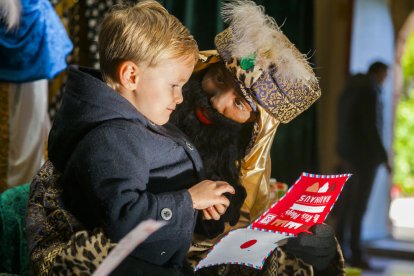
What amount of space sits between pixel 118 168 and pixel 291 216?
247mm

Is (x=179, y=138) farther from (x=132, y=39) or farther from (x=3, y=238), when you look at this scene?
(x=3, y=238)

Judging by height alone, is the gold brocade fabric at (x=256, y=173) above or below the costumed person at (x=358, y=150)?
above

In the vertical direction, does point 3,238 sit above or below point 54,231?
below

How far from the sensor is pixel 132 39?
31.3 inches

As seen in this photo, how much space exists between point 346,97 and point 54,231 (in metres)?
2.78

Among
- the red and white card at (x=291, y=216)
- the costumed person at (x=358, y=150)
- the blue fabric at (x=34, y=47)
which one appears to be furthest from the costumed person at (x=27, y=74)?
the costumed person at (x=358, y=150)

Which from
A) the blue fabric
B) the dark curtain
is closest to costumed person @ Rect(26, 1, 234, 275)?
the dark curtain

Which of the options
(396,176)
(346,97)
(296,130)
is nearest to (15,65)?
(296,130)

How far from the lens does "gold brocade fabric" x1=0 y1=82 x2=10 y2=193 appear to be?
190 centimetres

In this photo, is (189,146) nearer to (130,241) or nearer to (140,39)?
(140,39)

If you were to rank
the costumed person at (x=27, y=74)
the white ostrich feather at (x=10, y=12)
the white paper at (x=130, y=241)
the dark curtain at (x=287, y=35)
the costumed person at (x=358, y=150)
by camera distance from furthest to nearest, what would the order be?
the costumed person at (x=358, y=150), the costumed person at (x=27, y=74), the white ostrich feather at (x=10, y=12), the dark curtain at (x=287, y=35), the white paper at (x=130, y=241)

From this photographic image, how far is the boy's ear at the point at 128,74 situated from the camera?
802mm

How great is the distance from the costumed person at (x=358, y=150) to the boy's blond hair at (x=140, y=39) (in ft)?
8.68

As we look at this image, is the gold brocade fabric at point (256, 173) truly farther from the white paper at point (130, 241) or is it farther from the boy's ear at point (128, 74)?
the white paper at point (130, 241)
